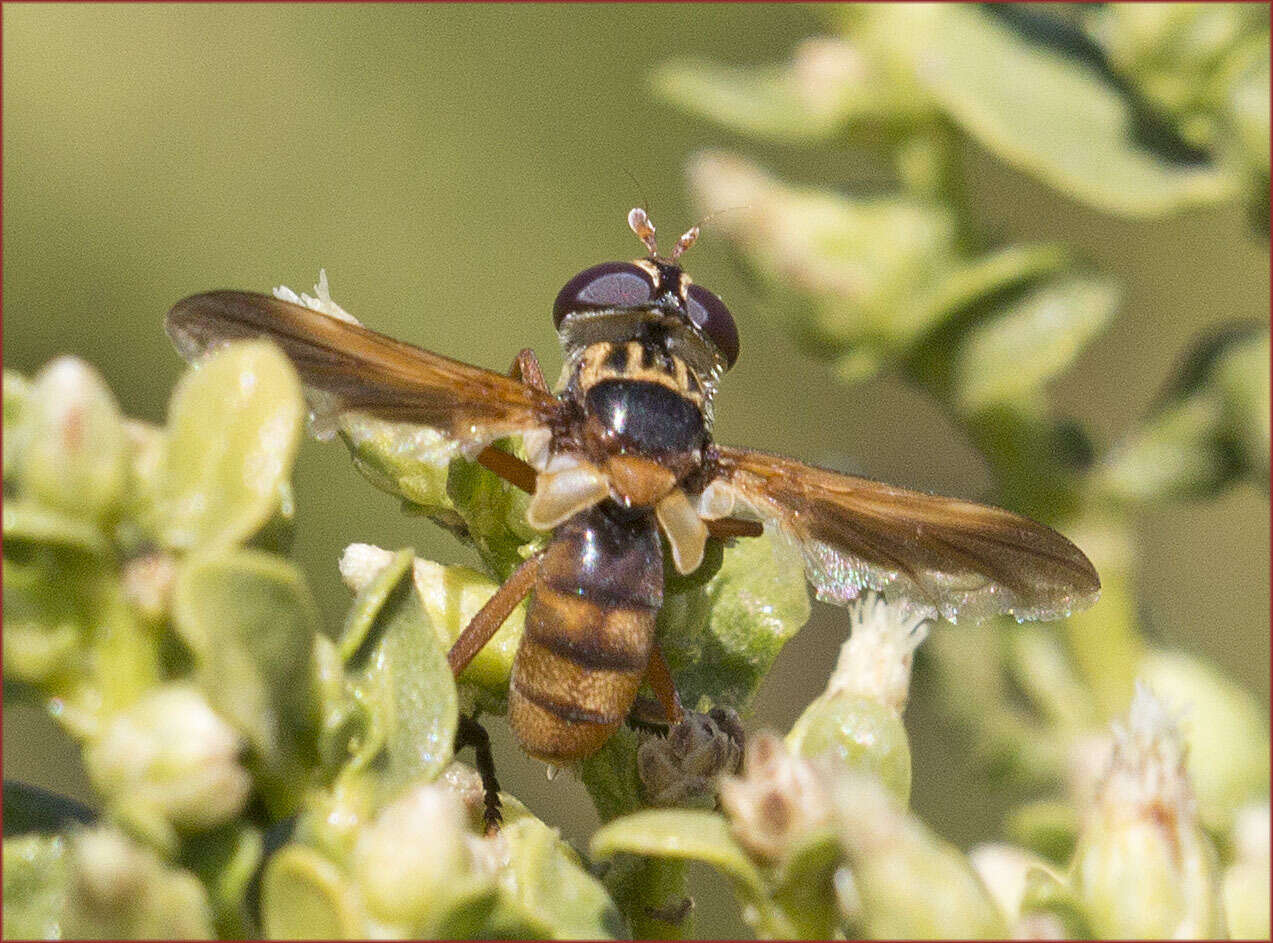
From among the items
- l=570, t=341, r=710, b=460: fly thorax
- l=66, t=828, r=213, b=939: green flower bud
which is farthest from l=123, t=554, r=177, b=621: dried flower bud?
l=570, t=341, r=710, b=460: fly thorax

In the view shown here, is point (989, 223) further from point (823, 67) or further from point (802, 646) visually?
point (802, 646)

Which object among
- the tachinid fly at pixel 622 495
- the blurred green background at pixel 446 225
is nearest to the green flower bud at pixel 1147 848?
the tachinid fly at pixel 622 495

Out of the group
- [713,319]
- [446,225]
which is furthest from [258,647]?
[446,225]

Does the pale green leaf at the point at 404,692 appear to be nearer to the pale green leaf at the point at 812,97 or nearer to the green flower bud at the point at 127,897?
the green flower bud at the point at 127,897

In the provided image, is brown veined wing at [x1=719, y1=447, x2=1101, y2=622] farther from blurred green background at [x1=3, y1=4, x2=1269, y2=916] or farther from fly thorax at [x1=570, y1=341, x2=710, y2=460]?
blurred green background at [x1=3, y1=4, x2=1269, y2=916]

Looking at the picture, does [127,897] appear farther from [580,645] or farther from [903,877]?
[580,645]

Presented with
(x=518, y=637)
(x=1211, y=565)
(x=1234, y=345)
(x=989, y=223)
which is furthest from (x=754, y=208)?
(x=1211, y=565)
